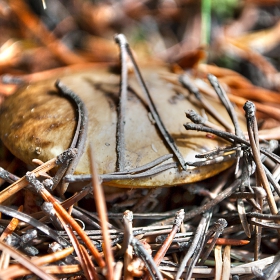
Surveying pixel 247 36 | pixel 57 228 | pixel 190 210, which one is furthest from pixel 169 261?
pixel 247 36

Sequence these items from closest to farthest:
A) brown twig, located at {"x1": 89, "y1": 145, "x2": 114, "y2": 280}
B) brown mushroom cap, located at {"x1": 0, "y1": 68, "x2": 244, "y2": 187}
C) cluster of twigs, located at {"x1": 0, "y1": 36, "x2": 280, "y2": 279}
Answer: brown twig, located at {"x1": 89, "y1": 145, "x2": 114, "y2": 280} → cluster of twigs, located at {"x1": 0, "y1": 36, "x2": 280, "y2": 279} → brown mushroom cap, located at {"x1": 0, "y1": 68, "x2": 244, "y2": 187}

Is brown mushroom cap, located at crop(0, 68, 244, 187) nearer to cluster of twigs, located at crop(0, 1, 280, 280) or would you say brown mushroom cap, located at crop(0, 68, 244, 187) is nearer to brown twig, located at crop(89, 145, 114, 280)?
cluster of twigs, located at crop(0, 1, 280, 280)

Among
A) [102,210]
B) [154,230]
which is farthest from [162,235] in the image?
[102,210]

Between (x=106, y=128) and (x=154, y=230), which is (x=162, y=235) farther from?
(x=106, y=128)

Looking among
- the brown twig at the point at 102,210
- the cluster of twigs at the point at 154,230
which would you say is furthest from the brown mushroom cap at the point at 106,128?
the brown twig at the point at 102,210

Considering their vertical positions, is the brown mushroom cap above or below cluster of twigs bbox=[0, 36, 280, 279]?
above

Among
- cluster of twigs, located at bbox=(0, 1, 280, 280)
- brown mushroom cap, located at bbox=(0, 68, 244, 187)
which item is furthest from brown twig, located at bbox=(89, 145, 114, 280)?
brown mushroom cap, located at bbox=(0, 68, 244, 187)

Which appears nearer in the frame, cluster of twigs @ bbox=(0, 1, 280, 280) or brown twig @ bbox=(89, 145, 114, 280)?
brown twig @ bbox=(89, 145, 114, 280)

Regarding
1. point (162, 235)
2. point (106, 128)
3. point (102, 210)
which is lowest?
point (162, 235)

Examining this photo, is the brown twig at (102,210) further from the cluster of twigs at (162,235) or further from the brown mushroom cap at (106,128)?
the brown mushroom cap at (106,128)

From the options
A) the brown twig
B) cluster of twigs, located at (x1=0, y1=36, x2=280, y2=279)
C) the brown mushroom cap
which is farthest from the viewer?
the brown mushroom cap
